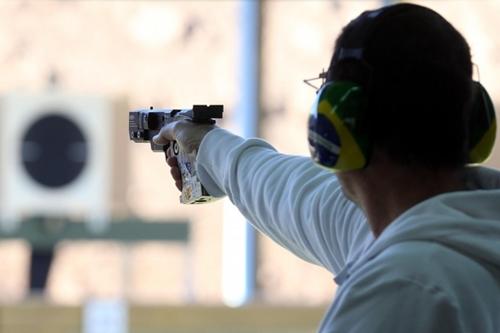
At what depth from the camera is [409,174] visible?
759 millimetres

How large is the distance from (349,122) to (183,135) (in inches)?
22.3

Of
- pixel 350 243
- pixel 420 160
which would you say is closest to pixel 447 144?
pixel 420 160

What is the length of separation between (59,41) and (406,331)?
4206 mm

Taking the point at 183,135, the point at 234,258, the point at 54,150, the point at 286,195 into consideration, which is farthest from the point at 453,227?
the point at 54,150

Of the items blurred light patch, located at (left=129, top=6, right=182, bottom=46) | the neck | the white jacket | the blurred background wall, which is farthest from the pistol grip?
blurred light patch, located at (left=129, top=6, right=182, bottom=46)

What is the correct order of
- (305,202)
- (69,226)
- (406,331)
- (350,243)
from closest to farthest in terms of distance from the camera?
1. (406,331)
2. (350,243)
3. (305,202)
4. (69,226)

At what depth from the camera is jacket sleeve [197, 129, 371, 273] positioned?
1.03m

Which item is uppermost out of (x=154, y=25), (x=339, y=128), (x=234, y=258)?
(x=154, y=25)

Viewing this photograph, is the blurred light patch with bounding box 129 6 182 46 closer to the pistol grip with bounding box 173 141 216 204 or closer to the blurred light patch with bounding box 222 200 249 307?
the blurred light patch with bounding box 222 200 249 307

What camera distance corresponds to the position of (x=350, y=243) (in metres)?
0.98

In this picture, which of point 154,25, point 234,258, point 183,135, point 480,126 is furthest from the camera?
point 154,25

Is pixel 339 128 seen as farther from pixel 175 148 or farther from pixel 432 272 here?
pixel 175 148

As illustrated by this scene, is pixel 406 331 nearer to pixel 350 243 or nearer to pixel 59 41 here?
pixel 350 243

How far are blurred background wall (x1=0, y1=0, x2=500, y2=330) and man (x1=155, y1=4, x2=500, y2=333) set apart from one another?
3830mm
